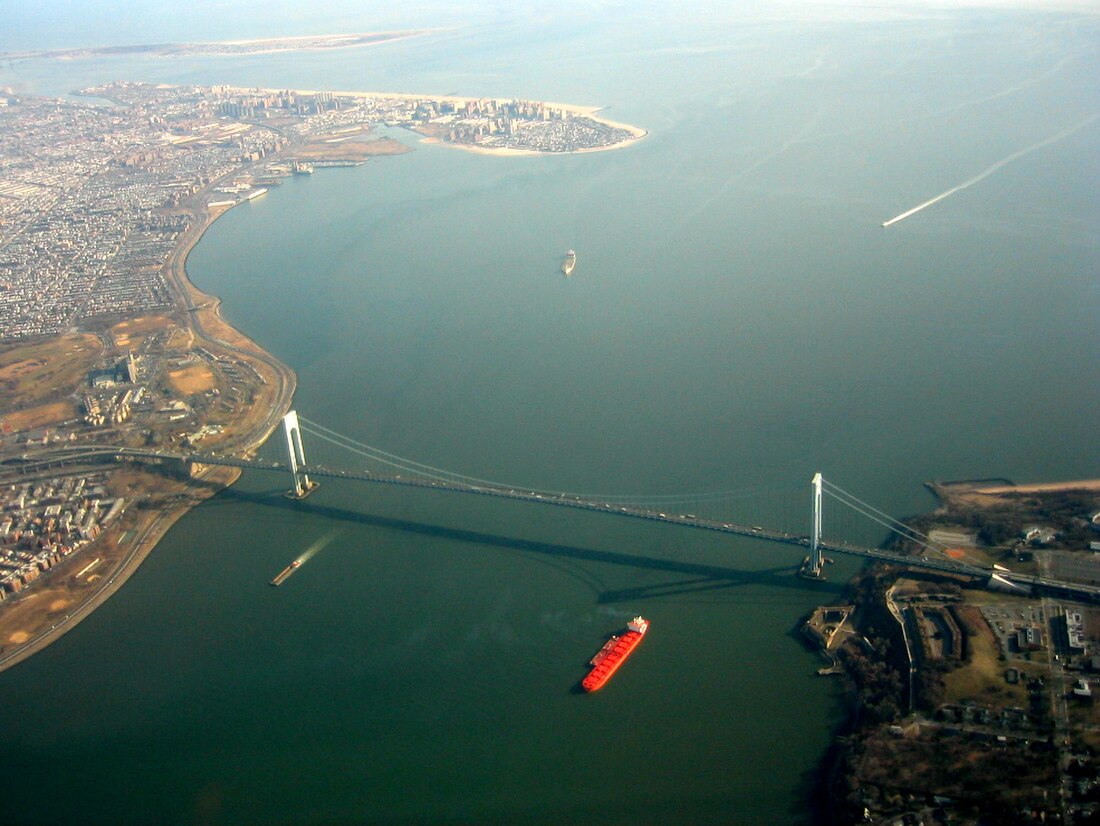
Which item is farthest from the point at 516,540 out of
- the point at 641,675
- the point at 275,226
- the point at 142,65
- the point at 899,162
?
the point at 142,65

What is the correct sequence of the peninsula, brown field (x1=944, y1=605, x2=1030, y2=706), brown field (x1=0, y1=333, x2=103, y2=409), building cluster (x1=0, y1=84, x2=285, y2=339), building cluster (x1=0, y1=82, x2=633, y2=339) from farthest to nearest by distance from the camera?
1. building cluster (x1=0, y1=82, x2=633, y2=339)
2. building cluster (x1=0, y1=84, x2=285, y2=339)
3. brown field (x1=0, y1=333, x2=103, y2=409)
4. the peninsula
5. brown field (x1=944, y1=605, x2=1030, y2=706)

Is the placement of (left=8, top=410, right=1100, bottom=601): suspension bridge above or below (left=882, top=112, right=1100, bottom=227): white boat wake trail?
below

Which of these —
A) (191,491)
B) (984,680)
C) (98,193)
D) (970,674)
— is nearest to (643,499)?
(970,674)

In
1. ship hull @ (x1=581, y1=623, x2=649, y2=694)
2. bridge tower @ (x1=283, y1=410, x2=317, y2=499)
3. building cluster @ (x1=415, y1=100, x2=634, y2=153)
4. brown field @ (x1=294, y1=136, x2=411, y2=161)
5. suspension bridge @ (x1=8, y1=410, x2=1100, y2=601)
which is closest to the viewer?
ship hull @ (x1=581, y1=623, x2=649, y2=694)

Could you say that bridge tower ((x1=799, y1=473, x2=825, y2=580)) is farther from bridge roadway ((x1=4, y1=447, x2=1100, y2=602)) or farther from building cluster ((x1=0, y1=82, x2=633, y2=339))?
building cluster ((x1=0, y1=82, x2=633, y2=339))

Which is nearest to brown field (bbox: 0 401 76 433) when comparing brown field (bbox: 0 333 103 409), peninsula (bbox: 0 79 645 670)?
peninsula (bbox: 0 79 645 670)

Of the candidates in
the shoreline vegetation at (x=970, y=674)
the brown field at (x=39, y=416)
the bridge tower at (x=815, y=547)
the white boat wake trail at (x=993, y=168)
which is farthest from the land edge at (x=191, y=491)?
the white boat wake trail at (x=993, y=168)

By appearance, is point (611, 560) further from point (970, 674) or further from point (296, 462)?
point (296, 462)

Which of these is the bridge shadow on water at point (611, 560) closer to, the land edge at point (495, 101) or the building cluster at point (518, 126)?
the land edge at point (495, 101)
